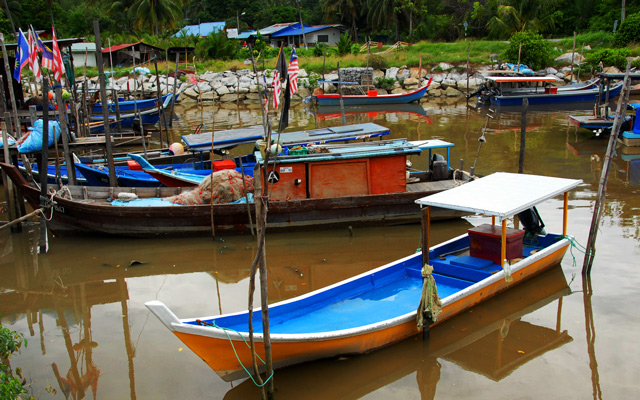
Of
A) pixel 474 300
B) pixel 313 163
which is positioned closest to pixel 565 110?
pixel 313 163

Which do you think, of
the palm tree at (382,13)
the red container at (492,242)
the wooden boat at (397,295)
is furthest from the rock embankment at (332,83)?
A: the red container at (492,242)

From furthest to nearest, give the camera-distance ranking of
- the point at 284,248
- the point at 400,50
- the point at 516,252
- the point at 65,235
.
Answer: the point at 400,50, the point at 65,235, the point at 284,248, the point at 516,252

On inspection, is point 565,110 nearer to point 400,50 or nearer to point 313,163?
point 400,50

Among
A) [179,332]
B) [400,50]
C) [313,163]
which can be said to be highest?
[400,50]

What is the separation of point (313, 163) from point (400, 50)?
112 ft

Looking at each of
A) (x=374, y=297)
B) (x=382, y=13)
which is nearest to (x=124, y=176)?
(x=374, y=297)

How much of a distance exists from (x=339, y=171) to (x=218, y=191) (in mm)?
2453

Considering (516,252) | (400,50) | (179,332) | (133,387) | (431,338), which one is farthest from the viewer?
(400,50)

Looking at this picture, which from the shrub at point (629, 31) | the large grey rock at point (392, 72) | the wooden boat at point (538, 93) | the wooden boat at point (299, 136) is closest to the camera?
the wooden boat at point (299, 136)

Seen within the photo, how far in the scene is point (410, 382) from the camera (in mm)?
6270

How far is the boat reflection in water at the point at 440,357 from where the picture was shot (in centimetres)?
608

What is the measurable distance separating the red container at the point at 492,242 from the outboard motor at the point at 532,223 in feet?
3.58

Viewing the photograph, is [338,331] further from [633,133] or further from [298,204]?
[633,133]

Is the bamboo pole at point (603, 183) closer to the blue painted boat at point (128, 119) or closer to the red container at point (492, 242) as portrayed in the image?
the red container at point (492, 242)
